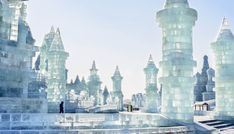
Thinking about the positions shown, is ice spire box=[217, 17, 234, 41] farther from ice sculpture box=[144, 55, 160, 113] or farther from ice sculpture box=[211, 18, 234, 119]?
ice sculpture box=[144, 55, 160, 113]

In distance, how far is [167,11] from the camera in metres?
17.0

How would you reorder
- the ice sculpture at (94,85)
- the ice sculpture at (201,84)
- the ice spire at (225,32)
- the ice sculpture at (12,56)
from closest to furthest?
the ice sculpture at (12,56) → the ice spire at (225,32) → the ice sculpture at (94,85) → the ice sculpture at (201,84)

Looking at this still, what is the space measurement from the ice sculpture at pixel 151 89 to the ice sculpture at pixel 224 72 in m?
13.7

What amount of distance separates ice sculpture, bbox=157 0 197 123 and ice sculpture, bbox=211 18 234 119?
29.8 feet

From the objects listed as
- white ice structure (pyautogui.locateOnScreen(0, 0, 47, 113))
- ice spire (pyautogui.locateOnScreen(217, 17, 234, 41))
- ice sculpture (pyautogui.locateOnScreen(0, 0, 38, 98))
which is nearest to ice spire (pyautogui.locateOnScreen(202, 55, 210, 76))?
ice spire (pyautogui.locateOnScreen(217, 17, 234, 41))

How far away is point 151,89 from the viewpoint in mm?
40000

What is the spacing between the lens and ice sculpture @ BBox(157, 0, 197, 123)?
646 inches

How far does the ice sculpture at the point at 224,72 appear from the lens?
2453cm

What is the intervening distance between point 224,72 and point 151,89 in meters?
16.0

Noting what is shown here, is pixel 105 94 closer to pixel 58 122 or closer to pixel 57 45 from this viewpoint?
pixel 57 45

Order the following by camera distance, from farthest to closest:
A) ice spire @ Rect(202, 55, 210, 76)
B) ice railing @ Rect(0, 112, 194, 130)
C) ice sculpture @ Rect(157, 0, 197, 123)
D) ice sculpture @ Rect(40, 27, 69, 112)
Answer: ice spire @ Rect(202, 55, 210, 76), ice sculpture @ Rect(40, 27, 69, 112), ice sculpture @ Rect(157, 0, 197, 123), ice railing @ Rect(0, 112, 194, 130)

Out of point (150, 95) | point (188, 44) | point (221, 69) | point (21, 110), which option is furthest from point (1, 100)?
point (150, 95)

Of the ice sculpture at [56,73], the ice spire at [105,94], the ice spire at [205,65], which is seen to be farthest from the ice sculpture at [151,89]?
the ice spire at [205,65]

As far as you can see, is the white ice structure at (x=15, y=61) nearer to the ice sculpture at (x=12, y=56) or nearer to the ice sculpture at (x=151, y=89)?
the ice sculpture at (x=12, y=56)
